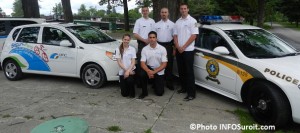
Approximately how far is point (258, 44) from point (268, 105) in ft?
4.56

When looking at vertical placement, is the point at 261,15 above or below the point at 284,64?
above

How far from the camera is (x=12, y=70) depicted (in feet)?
25.9

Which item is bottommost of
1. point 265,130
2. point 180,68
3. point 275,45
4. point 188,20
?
point 265,130

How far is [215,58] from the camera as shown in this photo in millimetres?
5684

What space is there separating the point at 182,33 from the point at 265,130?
96.5 inches

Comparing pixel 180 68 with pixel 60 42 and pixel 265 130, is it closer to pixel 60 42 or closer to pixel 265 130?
pixel 265 130

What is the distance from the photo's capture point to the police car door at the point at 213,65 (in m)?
5.38

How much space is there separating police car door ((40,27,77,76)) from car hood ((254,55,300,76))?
4165 millimetres

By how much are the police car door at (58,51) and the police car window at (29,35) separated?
250 mm

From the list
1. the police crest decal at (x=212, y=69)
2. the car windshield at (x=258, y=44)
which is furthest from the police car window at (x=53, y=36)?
the car windshield at (x=258, y=44)

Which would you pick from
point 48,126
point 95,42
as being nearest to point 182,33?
point 95,42

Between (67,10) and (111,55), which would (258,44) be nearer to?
(111,55)

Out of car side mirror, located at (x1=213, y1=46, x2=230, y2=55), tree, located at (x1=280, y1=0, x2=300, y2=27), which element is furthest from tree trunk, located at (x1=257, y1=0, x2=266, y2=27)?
tree, located at (x1=280, y1=0, x2=300, y2=27)

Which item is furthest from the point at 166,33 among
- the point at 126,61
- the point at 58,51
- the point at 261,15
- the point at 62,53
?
the point at 261,15
